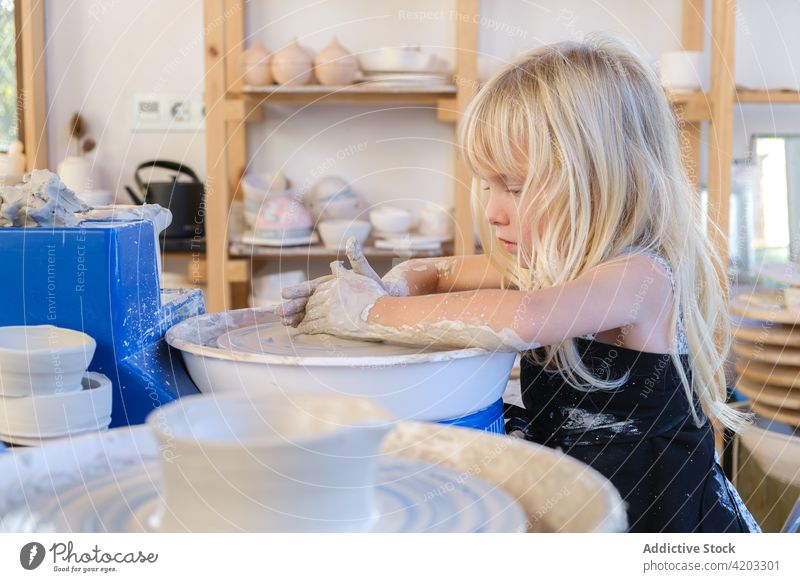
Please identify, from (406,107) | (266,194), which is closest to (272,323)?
(266,194)

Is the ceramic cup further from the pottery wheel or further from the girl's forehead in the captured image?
the girl's forehead

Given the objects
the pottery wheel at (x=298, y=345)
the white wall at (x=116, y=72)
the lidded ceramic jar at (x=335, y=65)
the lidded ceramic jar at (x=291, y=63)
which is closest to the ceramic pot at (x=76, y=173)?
the white wall at (x=116, y=72)

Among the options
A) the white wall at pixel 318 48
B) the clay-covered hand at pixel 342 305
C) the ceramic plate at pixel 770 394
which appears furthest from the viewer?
the white wall at pixel 318 48

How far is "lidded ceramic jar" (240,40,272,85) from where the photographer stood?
2070 millimetres

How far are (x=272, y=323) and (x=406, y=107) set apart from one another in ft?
4.86

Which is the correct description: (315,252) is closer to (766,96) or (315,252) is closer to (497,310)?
(766,96)

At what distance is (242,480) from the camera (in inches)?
17.2

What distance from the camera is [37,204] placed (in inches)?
25.5

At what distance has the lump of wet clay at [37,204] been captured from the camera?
645 millimetres

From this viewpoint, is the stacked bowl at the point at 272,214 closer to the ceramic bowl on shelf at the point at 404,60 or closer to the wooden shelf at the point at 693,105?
the ceramic bowl on shelf at the point at 404,60

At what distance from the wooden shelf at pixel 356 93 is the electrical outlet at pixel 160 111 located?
0.24 m
